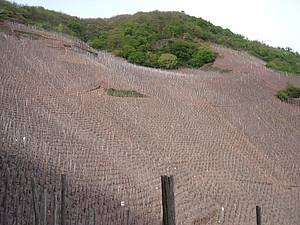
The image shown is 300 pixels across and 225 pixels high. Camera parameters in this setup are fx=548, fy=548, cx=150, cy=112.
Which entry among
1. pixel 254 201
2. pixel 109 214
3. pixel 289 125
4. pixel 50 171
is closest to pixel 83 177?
pixel 50 171

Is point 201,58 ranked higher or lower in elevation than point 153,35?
lower

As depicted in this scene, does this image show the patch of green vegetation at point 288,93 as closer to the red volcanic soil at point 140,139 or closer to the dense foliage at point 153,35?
the red volcanic soil at point 140,139

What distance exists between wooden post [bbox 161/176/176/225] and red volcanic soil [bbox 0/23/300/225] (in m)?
5.89

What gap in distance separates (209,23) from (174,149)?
3976 cm

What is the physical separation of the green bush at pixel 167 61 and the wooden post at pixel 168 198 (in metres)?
37.4

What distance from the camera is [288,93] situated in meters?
33.7

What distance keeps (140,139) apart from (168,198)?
53.0 ft

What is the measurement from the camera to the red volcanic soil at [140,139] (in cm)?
1510

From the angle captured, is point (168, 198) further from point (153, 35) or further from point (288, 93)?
point (153, 35)

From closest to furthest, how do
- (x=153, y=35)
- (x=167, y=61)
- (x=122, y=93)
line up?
(x=122, y=93)
(x=167, y=61)
(x=153, y=35)

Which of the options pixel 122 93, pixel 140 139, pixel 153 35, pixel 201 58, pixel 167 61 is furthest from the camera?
pixel 153 35

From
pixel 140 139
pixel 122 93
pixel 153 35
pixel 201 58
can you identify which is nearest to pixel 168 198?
pixel 140 139

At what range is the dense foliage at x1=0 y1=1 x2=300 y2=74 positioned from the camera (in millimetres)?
44781

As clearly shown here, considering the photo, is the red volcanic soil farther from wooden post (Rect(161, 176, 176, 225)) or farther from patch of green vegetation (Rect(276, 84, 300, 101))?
wooden post (Rect(161, 176, 176, 225))
